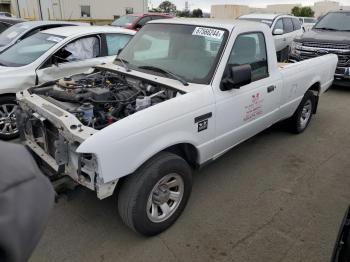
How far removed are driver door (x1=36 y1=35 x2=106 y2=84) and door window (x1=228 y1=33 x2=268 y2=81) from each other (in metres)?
2.88

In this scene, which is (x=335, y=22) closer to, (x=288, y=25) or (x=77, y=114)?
(x=288, y=25)

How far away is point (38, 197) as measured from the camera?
1346 millimetres

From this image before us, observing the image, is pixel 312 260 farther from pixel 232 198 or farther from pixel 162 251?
pixel 162 251

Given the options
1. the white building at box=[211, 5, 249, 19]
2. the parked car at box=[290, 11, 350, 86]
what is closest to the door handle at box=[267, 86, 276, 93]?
the parked car at box=[290, 11, 350, 86]

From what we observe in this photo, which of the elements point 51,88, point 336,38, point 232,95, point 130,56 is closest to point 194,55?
→ point 232,95

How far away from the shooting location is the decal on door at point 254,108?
388 centimetres

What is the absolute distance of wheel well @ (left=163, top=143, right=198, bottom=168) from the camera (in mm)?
3301

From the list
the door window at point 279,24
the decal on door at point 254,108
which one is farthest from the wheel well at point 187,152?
the door window at point 279,24

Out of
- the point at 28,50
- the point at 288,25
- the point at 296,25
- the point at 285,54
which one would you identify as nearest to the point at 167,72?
the point at 28,50

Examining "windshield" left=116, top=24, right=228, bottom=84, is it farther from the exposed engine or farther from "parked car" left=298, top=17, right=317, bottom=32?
"parked car" left=298, top=17, right=317, bottom=32

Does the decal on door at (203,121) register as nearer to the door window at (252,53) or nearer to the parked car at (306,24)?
the door window at (252,53)

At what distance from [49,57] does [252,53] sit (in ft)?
10.3

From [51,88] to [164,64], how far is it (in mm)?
1288

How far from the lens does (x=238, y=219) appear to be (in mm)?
3387
